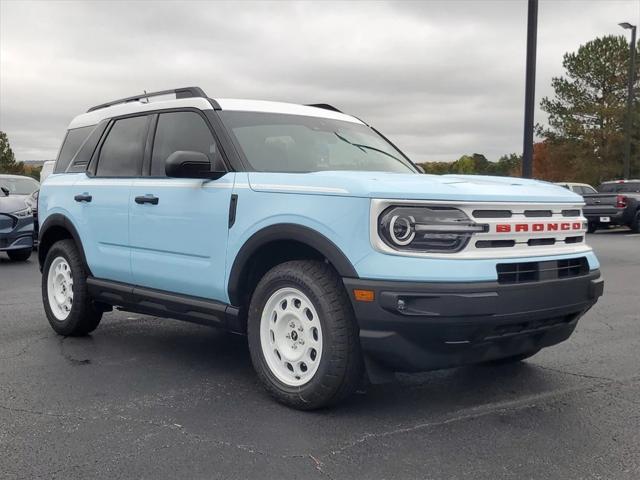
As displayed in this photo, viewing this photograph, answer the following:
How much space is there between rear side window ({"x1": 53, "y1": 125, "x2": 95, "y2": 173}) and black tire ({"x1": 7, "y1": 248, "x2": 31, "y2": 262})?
23.7 ft

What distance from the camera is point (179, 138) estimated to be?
522 centimetres

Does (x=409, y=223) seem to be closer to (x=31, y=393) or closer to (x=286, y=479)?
(x=286, y=479)

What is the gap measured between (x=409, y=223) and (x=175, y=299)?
6.44ft

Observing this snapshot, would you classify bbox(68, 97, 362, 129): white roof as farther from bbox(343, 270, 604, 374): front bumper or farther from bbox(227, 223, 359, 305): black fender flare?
bbox(343, 270, 604, 374): front bumper

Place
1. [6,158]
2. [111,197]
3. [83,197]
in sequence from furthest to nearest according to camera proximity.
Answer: [6,158], [83,197], [111,197]

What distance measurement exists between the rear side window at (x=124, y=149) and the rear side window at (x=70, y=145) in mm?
622

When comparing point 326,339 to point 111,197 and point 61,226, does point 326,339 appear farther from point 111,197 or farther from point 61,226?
point 61,226

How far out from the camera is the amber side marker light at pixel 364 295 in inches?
145

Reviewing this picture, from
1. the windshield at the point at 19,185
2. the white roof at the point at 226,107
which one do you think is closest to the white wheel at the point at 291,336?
the white roof at the point at 226,107

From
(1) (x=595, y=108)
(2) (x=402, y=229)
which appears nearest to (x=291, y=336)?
(2) (x=402, y=229)

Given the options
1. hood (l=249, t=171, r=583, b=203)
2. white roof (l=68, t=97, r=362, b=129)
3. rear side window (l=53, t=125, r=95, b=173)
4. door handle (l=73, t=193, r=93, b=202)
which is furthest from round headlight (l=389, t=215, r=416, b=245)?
rear side window (l=53, t=125, r=95, b=173)

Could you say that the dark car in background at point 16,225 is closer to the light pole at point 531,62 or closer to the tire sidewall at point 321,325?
the light pole at point 531,62

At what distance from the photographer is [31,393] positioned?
4523 mm

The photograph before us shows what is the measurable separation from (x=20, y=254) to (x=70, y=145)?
7.69 m
